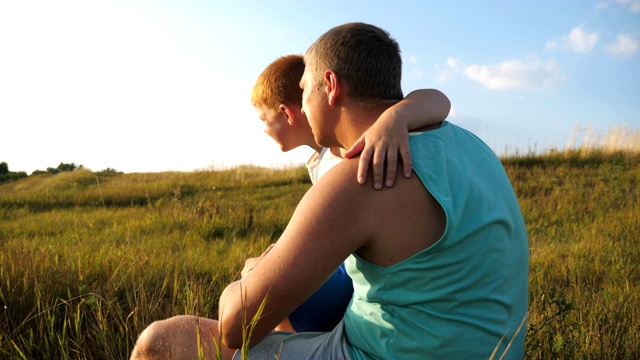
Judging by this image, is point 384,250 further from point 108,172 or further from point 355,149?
point 108,172

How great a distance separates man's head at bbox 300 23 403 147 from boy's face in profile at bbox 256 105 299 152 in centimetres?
190

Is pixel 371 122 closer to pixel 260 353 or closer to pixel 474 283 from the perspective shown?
pixel 474 283

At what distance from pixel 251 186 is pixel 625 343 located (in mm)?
9598

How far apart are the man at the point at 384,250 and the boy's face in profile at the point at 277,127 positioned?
6.14ft

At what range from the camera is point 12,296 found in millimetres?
3631

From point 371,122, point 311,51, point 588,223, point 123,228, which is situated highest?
point 311,51

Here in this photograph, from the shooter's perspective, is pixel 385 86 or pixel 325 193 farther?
pixel 385 86

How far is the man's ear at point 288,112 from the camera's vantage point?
404cm

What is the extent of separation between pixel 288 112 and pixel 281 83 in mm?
193

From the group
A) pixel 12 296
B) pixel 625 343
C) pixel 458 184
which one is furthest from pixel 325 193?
pixel 12 296

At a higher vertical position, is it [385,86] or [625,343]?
[385,86]

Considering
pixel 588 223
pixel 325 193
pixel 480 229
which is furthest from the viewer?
pixel 588 223

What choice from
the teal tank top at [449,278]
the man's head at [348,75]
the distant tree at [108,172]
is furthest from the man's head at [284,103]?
the distant tree at [108,172]

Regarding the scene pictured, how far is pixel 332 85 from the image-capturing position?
2.06 meters
